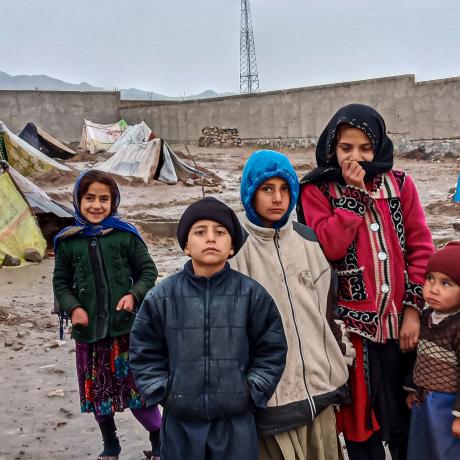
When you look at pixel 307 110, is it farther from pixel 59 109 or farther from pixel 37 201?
pixel 37 201

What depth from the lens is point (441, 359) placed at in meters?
1.87

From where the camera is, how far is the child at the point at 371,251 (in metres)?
2.02

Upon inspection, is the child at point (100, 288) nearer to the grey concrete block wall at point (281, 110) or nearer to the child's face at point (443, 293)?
the child's face at point (443, 293)

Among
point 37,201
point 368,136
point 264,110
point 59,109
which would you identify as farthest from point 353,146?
point 59,109

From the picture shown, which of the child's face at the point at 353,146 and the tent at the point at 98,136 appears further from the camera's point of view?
the tent at the point at 98,136

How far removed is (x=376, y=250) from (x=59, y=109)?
25764 millimetres

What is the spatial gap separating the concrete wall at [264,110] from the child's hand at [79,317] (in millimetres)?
16081

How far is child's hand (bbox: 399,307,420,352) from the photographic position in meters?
2.01

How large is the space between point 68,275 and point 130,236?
318 millimetres

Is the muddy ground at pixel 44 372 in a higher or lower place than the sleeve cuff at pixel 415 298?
lower

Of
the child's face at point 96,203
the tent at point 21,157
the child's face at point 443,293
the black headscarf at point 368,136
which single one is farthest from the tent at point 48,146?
the child's face at point 443,293

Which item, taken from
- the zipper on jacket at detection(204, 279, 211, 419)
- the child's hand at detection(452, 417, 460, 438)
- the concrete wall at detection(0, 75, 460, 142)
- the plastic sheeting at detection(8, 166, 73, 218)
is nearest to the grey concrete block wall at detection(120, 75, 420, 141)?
the concrete wall at detection(0, 75, 460, 142)

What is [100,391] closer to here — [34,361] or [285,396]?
[285,396]

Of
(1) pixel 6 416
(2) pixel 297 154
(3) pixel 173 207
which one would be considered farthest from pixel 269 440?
(2) pixel 297 154
